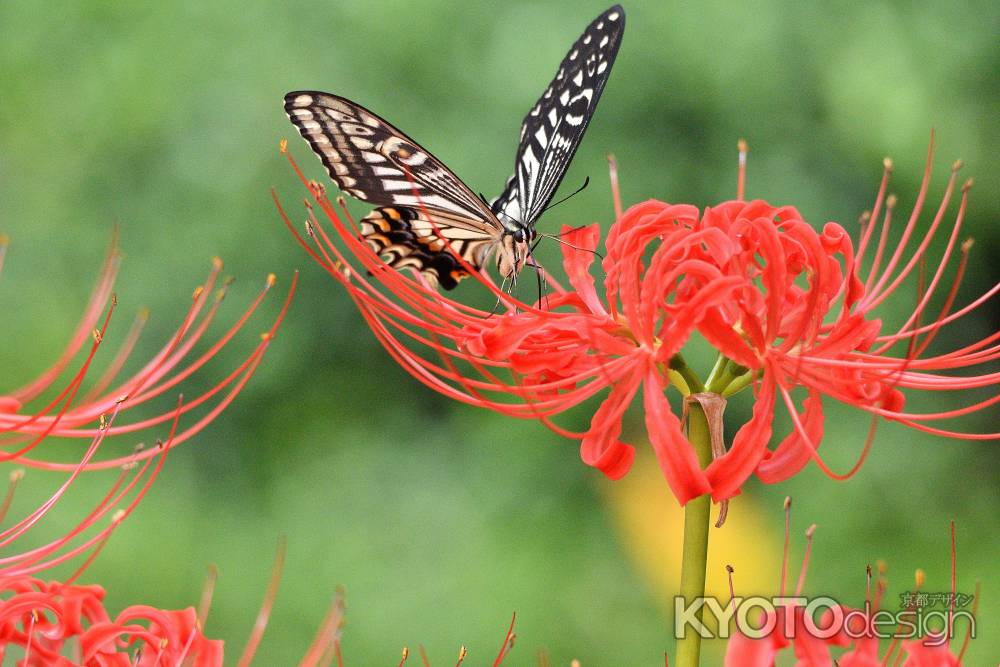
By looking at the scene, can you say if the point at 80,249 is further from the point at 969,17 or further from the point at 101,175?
the point at 969,17

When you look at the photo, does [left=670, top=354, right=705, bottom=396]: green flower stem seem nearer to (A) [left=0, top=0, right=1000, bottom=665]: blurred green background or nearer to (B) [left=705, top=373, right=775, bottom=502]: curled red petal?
(B) [left=705, top=373, right=775, bottom=502]: curled red petal

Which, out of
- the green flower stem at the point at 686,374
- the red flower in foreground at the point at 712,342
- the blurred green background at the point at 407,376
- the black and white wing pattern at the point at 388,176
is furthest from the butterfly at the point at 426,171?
the blurred green background at the point at 407,376

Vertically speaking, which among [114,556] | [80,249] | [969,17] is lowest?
[114,556]

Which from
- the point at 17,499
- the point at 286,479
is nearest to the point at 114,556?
the point at 17,499

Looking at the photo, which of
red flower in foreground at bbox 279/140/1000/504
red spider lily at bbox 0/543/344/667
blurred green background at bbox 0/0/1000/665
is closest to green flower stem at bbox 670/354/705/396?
red flower in foreground at bbox 279/140/1000/504

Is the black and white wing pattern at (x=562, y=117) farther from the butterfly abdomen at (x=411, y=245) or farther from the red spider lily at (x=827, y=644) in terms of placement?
the red spider lily at (x=827, y=644)

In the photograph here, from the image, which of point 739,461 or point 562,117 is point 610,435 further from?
point 562,117
